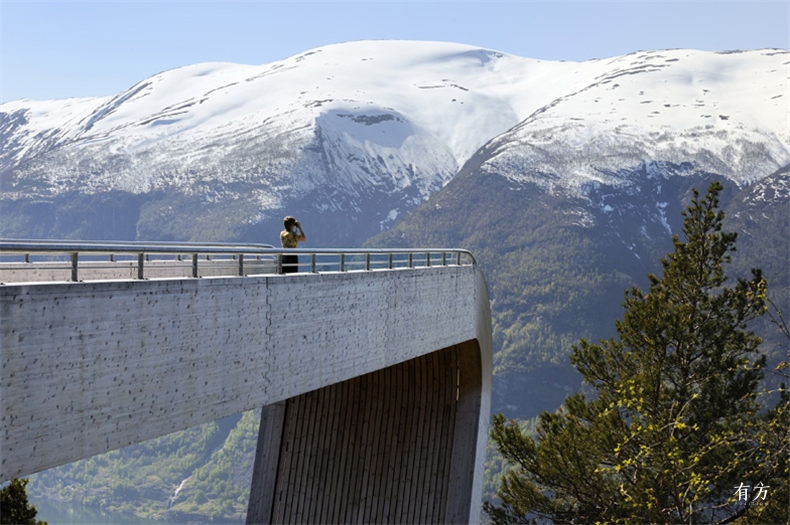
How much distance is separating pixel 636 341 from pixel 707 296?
5.57 feet

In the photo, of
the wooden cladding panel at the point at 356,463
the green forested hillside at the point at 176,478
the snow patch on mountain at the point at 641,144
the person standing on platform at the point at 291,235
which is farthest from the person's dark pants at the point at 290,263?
the snow patch on mountain at the point at 641,144

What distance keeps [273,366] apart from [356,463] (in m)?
7.46

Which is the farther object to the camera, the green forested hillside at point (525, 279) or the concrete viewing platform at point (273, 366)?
the green forested hillside at point (525, 279)

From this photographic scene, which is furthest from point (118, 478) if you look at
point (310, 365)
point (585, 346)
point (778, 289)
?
point (310, 365)

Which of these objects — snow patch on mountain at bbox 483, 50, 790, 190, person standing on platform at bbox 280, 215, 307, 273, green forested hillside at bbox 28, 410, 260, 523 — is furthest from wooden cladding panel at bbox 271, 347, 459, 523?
snow patch on mountain at bbox 483, 50, 790, 190

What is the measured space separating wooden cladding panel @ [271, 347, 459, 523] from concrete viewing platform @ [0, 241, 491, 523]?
2 centimetres

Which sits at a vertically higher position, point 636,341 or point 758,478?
point 636,341

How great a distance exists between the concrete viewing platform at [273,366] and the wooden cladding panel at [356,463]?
0.07ft

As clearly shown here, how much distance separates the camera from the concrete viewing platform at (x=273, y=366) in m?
7.55

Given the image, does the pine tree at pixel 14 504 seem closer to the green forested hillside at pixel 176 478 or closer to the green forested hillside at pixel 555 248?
the green forested hillside at pixel 555 248

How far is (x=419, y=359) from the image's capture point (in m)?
18.6

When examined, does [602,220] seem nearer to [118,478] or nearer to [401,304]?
[118,478]

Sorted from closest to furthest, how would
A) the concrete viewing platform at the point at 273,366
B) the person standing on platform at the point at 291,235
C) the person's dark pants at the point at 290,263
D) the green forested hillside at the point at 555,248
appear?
the concrete viewing platform at the point at 273,366
the person's dark pants at the point at 290,263
the person standing on platform at the point at 291,235
the green forested hillside at the point at 555,248

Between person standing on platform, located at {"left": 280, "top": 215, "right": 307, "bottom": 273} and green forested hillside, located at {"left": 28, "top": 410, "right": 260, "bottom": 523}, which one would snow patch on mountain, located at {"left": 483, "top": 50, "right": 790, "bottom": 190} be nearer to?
green forested hillside, located at {"left": 28, "top": 410, "right": 260, "bottom": 523}
